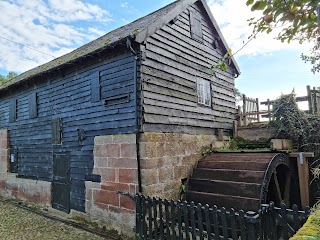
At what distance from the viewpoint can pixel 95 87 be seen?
776 cm

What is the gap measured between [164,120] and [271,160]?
132 inches

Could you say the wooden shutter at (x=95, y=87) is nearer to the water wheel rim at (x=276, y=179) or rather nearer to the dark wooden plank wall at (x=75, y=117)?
the dark wooden plank wall at (x=75, y=117)

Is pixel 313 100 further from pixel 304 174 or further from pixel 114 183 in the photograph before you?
pixel 114 183

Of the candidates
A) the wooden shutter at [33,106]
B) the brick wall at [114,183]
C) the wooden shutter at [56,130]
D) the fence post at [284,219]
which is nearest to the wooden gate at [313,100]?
the fence post at [284,219]

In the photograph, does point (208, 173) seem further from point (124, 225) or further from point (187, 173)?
point (124, 225)

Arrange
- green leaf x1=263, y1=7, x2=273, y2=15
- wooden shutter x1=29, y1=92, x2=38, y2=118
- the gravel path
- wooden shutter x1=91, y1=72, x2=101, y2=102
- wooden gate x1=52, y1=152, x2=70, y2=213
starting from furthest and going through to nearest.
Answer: wooden shutter x1=29, y1=92, x2=38, y2=118 → wooden gate x1=52, y1=152, x2=70, y2=213 → wooden shutter x1=91, y1=72, x2=101, y2=102 → the gravel path → green leaf x1=263, y1=7, x2=273, y2=15

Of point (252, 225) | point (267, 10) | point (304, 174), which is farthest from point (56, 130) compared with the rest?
point (304, 174)

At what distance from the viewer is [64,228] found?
7.52m

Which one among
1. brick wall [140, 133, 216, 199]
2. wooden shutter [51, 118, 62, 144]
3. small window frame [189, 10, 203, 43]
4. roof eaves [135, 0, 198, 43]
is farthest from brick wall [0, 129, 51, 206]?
small window frame [189, 10, 203, 43]

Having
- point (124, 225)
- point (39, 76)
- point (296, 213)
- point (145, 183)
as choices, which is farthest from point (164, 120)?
point (39, 76)

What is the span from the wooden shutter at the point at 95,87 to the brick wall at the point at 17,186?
13.7 feet

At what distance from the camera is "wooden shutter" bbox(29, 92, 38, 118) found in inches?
404

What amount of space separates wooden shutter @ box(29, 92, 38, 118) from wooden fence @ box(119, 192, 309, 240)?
20.1 ft

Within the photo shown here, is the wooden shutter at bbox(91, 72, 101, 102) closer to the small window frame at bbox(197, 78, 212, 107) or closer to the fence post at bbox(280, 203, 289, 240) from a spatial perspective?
the small window frame at bbox(197, 78, 212, 107)
